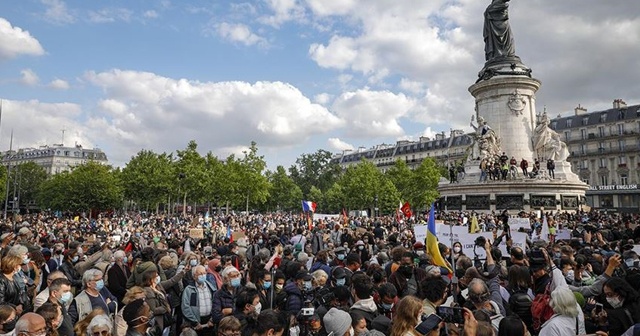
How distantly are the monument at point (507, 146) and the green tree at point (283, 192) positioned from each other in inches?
2640

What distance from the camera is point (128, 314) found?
5.40m

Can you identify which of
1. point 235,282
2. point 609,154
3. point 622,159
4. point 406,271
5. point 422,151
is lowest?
point 235,282

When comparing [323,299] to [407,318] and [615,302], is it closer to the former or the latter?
[407,318]

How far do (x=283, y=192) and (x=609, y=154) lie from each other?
6456 cm

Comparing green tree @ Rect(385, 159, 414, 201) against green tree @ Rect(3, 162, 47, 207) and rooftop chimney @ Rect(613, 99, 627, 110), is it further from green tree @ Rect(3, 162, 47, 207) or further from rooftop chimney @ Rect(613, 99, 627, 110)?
green tree @ Rect(3, 162, 47, 207)

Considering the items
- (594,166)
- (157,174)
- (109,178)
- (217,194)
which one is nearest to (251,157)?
(217,194)

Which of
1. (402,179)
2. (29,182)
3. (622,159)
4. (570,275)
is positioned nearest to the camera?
(570,275)

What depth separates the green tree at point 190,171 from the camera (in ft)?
200

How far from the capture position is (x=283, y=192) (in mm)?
107875

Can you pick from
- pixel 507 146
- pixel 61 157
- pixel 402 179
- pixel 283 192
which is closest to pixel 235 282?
pixel 507 146

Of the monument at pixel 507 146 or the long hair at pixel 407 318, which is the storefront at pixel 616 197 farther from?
the long hair at pixel 407 318

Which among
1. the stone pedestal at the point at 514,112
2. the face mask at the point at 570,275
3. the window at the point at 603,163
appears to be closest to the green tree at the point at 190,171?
the stone pedestal at the point at 514,112

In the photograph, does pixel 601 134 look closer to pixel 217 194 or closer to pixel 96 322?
pixel 217 194

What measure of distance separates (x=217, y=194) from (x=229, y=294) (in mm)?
61766
